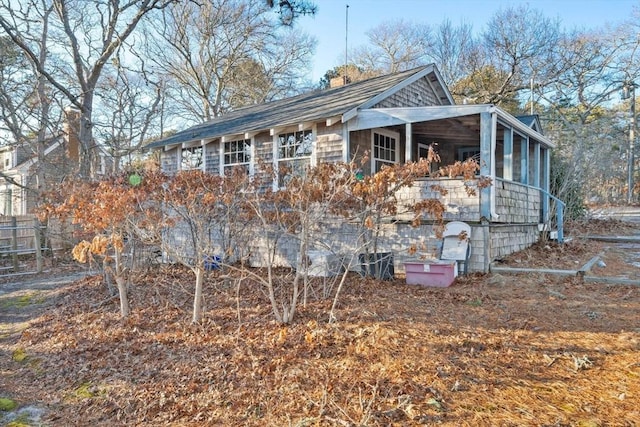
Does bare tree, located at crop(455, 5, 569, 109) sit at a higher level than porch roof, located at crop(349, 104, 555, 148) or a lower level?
higher

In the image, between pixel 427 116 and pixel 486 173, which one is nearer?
pixel 486 173

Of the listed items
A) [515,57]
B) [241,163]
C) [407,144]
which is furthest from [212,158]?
[515,57]

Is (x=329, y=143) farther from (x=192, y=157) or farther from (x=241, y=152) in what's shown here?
(x=192, y=157)

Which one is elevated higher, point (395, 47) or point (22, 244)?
point (395, 47)

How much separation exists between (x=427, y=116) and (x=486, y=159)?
4.61 ft

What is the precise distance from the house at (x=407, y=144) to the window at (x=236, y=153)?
0.03 metres

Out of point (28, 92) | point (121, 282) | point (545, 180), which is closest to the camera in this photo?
point (121, 282)

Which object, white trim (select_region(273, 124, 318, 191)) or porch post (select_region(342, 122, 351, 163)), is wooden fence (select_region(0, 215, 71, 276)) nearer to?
white trim (select_region(273, 124, 318, 191))

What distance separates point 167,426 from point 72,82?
17138mm

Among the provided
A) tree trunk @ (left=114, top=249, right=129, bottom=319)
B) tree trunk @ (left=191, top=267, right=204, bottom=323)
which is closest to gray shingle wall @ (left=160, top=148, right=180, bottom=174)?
tree trunk @ (left=114, top=249, right=129, bottom=319)

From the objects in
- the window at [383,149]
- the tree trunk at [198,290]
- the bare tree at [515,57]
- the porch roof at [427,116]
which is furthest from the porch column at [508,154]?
the bare tree at [515,57]

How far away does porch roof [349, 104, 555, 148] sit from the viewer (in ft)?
24.8

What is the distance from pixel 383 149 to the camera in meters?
10.5

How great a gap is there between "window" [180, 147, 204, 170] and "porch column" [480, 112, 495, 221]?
8074mm
